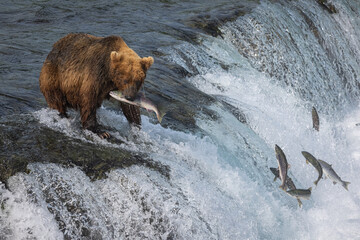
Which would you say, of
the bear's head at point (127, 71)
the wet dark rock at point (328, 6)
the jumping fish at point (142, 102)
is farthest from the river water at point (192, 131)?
the bear's head at point (127, 71)

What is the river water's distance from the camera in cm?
390

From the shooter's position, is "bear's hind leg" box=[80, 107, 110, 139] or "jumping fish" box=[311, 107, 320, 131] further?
"jumping fish" box=[311, 107, 320, 131]

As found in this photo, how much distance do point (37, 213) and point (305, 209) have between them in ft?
10.8

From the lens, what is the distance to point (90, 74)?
4.53 metres

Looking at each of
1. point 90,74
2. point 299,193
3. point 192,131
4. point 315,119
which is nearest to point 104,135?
point 90,74

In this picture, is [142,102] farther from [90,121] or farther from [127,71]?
[90,121]

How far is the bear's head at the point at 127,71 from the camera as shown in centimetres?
432

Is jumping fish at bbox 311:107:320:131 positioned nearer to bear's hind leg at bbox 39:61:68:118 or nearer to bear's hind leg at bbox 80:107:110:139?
bear's hind leg at bbox 80:107:110:139

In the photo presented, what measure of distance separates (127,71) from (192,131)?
142 centimetres

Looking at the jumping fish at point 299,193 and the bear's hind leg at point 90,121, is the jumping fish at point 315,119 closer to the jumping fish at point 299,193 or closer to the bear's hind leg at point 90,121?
the jumping fish at point 299,193

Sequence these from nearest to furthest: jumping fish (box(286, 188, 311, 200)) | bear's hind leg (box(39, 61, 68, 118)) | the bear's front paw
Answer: the bear's front paw
bear's hind leg (box(39, 61, 68, 118))
jumping fish (box(286, 188, 311, 200))

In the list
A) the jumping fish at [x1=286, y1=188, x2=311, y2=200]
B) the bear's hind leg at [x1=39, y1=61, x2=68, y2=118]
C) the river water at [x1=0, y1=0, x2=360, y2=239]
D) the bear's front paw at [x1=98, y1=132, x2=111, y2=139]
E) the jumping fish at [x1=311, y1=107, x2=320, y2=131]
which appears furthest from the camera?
the jumping fish at [x1=311, y1=107, x2=320, y2=131]

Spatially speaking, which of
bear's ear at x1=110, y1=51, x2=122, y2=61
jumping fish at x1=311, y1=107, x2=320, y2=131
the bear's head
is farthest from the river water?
bear's ear at x1=110, y1=51, x2=122, y2=61

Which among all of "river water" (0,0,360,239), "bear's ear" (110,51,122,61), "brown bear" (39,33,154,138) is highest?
"bear's ear" (110,51,122,61)
